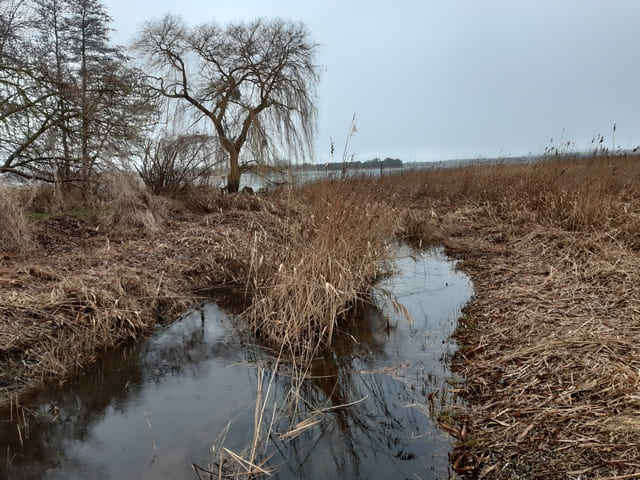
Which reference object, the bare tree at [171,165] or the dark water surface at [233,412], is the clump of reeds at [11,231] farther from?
the bare tree at [171,165]

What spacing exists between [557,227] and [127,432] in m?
6.72

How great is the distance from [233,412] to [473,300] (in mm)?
3037

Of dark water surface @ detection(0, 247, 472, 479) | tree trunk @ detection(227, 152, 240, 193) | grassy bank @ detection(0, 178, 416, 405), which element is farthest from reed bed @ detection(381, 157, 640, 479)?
tree trunk @ detection(227, 152, 240, 193)

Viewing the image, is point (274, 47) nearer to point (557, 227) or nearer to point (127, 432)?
point (557, 227)

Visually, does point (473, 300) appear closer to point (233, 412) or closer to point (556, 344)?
point (556, 344)

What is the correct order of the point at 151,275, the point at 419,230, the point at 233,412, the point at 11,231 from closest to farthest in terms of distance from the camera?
the point at 233,412 → the point at 151,275 → the point at 11,231 → the point at 419,230

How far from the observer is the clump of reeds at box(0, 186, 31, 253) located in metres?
4.94

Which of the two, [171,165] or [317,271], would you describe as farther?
[171,165]

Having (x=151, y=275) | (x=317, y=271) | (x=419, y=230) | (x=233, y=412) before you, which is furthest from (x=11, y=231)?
(x=419, y=230)

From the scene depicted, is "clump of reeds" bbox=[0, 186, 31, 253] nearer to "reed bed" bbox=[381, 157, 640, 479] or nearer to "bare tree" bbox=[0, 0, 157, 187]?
"bare tree" bbox=[0, 0, 157, 187]

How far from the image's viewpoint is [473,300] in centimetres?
459

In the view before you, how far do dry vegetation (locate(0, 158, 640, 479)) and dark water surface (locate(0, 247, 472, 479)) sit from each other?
9.6 inches

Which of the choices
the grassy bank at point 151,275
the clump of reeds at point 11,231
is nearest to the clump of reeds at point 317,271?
the grassy bank at point 151,275

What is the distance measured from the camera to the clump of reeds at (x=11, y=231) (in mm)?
4941
